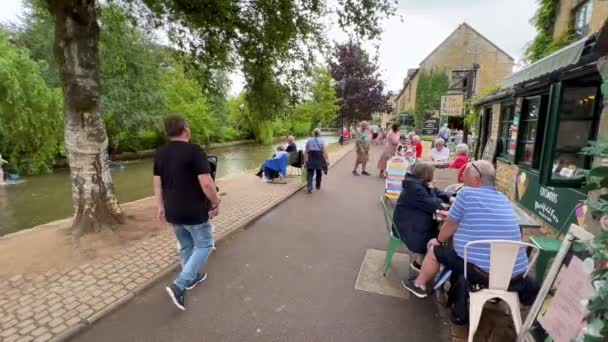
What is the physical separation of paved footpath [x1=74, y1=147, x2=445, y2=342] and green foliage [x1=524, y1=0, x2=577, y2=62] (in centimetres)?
735

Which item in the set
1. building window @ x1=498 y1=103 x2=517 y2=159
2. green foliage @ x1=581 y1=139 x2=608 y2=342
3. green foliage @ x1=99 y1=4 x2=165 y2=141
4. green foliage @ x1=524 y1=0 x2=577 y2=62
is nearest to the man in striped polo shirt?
green foliage @ x1=581 y1=139 x2=608 y2=342

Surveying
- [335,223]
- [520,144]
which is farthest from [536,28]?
[335,223]

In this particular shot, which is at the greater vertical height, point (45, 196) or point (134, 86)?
point (134, 86)

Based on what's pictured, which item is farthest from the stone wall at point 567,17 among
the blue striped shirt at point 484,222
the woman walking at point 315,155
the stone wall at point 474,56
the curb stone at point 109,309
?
the stone wall at point 474,56

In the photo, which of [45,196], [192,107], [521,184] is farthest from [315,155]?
[192,107]

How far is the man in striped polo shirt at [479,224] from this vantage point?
235cm

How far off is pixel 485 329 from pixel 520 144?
485 cm

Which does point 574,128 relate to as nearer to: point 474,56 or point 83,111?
point 83,111

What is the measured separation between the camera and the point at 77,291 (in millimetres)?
3023

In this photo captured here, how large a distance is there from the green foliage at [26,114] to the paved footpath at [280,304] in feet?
39.3

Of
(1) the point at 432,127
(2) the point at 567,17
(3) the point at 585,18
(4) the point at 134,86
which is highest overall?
(2) the point at 567,17

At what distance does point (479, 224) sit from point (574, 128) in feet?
11.5

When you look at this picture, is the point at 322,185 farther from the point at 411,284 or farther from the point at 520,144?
the point at 411,284

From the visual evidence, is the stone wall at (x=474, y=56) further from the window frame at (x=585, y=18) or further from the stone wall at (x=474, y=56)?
the window frame at (x=585, y=18)
